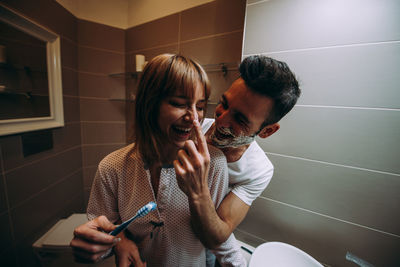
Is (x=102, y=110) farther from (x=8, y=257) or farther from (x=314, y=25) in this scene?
(x=314, y=25)

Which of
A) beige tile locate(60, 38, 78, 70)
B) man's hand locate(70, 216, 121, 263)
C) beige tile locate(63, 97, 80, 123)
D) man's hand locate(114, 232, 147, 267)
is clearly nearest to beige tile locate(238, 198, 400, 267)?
man's hand locate(114, 232, 147, 267)

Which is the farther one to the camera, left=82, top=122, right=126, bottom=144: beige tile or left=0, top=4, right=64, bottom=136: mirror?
left=82, top=122, right=126, bottom=144: beige tile

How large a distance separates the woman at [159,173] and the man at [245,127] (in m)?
0.09

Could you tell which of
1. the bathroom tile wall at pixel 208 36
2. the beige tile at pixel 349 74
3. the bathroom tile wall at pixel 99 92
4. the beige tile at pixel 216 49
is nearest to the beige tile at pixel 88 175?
the bathroom tile wall at pixel 99 92

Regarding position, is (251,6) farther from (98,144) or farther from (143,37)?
(98,144)

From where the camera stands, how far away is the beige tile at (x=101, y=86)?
4.66 feet

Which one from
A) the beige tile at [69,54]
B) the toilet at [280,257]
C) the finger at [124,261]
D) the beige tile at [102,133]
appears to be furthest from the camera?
the beige tile at [102,133]

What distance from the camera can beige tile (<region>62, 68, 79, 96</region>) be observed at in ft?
4.08

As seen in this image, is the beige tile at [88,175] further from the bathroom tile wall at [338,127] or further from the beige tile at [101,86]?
the bathroom tile wall at [338,127]

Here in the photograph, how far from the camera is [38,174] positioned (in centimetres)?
112

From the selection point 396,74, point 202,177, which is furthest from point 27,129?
point 396,74

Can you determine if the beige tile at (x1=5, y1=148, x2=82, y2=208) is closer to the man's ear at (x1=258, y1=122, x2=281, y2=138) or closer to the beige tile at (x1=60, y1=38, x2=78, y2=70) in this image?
the beige tile at (x1=60, y1=38, x2=78, y2=70)

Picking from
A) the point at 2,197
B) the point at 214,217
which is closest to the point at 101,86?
the point at 2,197

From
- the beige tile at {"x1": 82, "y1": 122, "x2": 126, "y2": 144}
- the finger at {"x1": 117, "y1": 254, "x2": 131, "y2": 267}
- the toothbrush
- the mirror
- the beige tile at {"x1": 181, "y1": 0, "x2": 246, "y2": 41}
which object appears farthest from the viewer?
the beige tile at {"x1": 82, "y1": 122, "x2": 126, "y2": 144}
